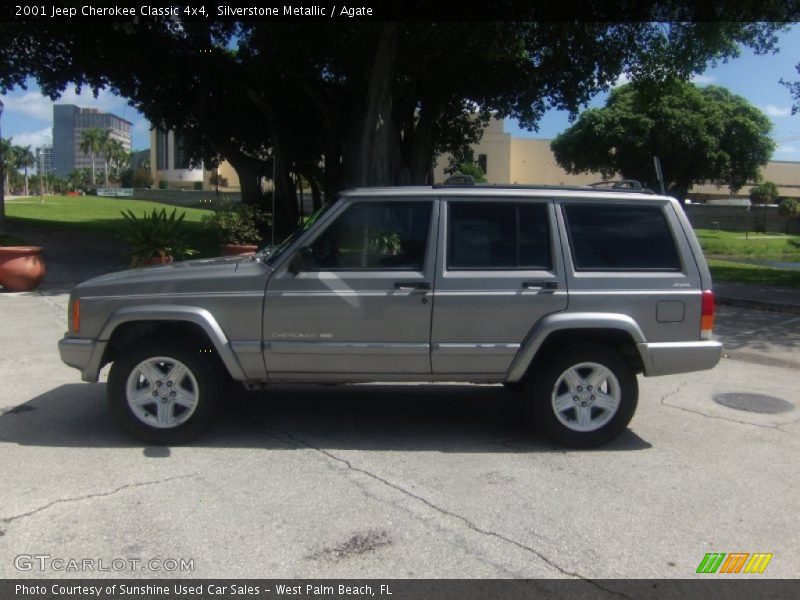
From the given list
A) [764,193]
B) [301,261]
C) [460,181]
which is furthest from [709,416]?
[764,193]

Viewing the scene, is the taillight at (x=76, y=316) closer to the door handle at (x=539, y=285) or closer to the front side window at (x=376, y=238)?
the front side window at (x=376, y=238)

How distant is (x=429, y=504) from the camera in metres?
4.34

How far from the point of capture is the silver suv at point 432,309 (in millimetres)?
5129

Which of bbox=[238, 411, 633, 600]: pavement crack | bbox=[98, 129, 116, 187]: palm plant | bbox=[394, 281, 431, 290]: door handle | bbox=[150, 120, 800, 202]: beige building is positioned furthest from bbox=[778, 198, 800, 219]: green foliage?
bbox=[98, 129, 116, 187]: palm plant

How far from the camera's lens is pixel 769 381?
7957mm

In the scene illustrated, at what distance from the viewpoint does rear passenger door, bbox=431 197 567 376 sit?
16.9 feet

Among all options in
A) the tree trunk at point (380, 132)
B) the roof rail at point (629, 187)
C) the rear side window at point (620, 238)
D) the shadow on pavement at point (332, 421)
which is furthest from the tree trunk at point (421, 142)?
the rear side window at point (620, 238)

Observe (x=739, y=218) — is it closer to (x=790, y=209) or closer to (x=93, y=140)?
(x=790, y=209)

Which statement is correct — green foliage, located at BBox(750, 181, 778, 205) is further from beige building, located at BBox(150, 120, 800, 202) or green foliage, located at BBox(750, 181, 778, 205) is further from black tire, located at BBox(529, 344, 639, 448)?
black tire, located at BBox(529, 344, 639, 448)

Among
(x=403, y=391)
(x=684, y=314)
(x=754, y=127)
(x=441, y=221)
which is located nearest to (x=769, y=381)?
(x=684, y=314)

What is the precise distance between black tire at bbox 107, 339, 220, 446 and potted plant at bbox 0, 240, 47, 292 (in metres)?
10.1

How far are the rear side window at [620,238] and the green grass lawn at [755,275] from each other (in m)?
13.6

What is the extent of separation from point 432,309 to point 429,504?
1.41 m
